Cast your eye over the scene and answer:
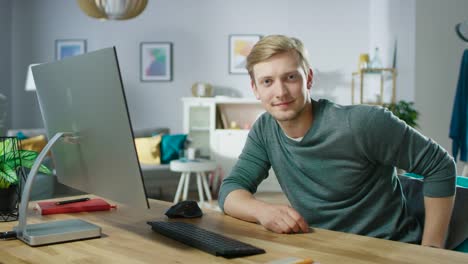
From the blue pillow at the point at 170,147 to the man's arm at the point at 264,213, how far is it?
14.7 ft

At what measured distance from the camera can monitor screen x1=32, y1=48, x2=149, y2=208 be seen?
4.15ft

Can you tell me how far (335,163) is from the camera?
1.66 metres

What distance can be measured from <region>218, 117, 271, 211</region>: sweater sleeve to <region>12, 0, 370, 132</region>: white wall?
18.8 feet

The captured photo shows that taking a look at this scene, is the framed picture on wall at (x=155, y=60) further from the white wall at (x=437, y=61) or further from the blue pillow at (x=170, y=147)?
the white wall at (x=437, y=61)

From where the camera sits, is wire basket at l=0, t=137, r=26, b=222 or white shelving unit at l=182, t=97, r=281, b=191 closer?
wire basket at l=0, t=137, r=26, b=222

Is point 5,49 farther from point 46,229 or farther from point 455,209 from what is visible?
point 455,209

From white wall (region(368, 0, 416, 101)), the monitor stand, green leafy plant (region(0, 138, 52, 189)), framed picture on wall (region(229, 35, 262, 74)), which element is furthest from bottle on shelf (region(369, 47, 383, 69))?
the monitor stand

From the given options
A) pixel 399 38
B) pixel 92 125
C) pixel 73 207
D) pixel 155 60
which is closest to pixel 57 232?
pixel 92 125

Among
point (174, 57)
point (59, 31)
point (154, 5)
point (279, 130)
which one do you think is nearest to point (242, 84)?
→ point (174, 57)

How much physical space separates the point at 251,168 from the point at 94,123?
2.00 ft

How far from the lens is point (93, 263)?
119 cm

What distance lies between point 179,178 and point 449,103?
2.90m

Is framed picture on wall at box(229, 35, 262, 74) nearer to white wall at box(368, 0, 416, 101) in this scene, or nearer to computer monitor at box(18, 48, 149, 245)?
white wall at box(368, 0, 416, 101)

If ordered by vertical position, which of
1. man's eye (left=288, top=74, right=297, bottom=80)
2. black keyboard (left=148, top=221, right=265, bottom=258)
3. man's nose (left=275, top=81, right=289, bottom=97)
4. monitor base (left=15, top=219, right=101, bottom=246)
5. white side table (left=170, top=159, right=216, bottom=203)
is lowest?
white side table (left=170, top=159, right=216, bottom=203)
